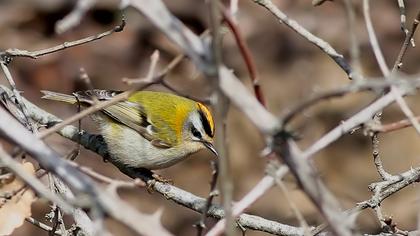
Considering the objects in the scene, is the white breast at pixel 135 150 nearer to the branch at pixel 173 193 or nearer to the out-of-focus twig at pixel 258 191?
the branch at pixel 173 193

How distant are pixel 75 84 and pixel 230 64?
1586 mm

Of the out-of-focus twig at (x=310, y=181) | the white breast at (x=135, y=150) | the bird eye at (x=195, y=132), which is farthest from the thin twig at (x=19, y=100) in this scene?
the bird eye at (x=195, y=132)

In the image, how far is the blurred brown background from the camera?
838 cm

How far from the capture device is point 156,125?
5.34m

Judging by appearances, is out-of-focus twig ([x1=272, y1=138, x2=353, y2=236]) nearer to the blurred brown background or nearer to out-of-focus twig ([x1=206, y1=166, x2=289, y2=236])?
out-of-focus twig ([x1=206, y1=166, x2=289, y2=236])

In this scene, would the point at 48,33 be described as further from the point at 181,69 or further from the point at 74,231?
the point at 74,231

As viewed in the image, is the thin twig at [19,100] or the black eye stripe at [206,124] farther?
the black eye stripe at [206,124]

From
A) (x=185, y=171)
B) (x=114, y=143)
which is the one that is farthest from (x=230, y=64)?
(x=114, y=143)

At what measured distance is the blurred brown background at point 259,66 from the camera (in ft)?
27.5

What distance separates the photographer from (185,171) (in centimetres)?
849

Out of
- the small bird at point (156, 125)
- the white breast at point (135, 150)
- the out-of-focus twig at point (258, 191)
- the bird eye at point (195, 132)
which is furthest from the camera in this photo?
the bird eye at point (195, 132)

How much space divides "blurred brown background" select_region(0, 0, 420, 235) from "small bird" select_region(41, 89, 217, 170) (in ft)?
8.92

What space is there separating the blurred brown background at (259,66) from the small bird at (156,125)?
272cm

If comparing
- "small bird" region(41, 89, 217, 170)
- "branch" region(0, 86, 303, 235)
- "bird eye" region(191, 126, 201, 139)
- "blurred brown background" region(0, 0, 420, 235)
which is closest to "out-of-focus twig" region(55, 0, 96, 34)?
"branch" region(0, 86, 303, 235)
